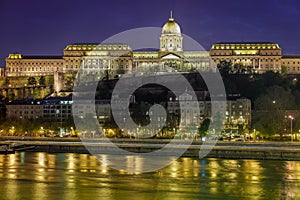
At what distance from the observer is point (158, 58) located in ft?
277

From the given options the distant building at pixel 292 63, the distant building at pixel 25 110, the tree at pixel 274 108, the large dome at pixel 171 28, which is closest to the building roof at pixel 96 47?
the large dome at pixel 171 28

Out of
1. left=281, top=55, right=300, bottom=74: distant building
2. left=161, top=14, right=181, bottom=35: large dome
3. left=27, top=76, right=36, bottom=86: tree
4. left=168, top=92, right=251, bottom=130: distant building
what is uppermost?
left=161, top=14, right=181, bottom=35: large dome

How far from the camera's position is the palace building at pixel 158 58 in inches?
3226

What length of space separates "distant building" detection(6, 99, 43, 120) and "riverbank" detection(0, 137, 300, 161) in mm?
14476

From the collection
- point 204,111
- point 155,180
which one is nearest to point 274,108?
point 204,111

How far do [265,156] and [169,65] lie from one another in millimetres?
45644

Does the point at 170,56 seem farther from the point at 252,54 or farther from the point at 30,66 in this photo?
the point at 30,66

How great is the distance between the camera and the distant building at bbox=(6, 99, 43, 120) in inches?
2238

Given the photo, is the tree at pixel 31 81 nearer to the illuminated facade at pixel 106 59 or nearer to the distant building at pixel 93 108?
the illuminated facade at pixel 106 59

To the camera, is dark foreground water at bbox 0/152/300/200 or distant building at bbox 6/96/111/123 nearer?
dark foreground water at bbox 0/152/300/200

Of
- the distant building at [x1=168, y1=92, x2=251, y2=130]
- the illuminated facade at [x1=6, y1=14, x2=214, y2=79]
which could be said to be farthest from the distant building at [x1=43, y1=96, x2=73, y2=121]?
the illuminated facade at [x1=6, y1=14, x2=214, y2=79]

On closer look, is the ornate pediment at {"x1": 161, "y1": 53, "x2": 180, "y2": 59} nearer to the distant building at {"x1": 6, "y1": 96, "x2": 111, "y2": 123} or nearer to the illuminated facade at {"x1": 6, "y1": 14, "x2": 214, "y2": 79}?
the illuminated facade at {"x1": 6, "y1": 14, "x2": 214, "y2": 79}

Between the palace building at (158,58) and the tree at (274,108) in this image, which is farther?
the palace building at (158,58)

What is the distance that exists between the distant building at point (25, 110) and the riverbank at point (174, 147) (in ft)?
47.5
